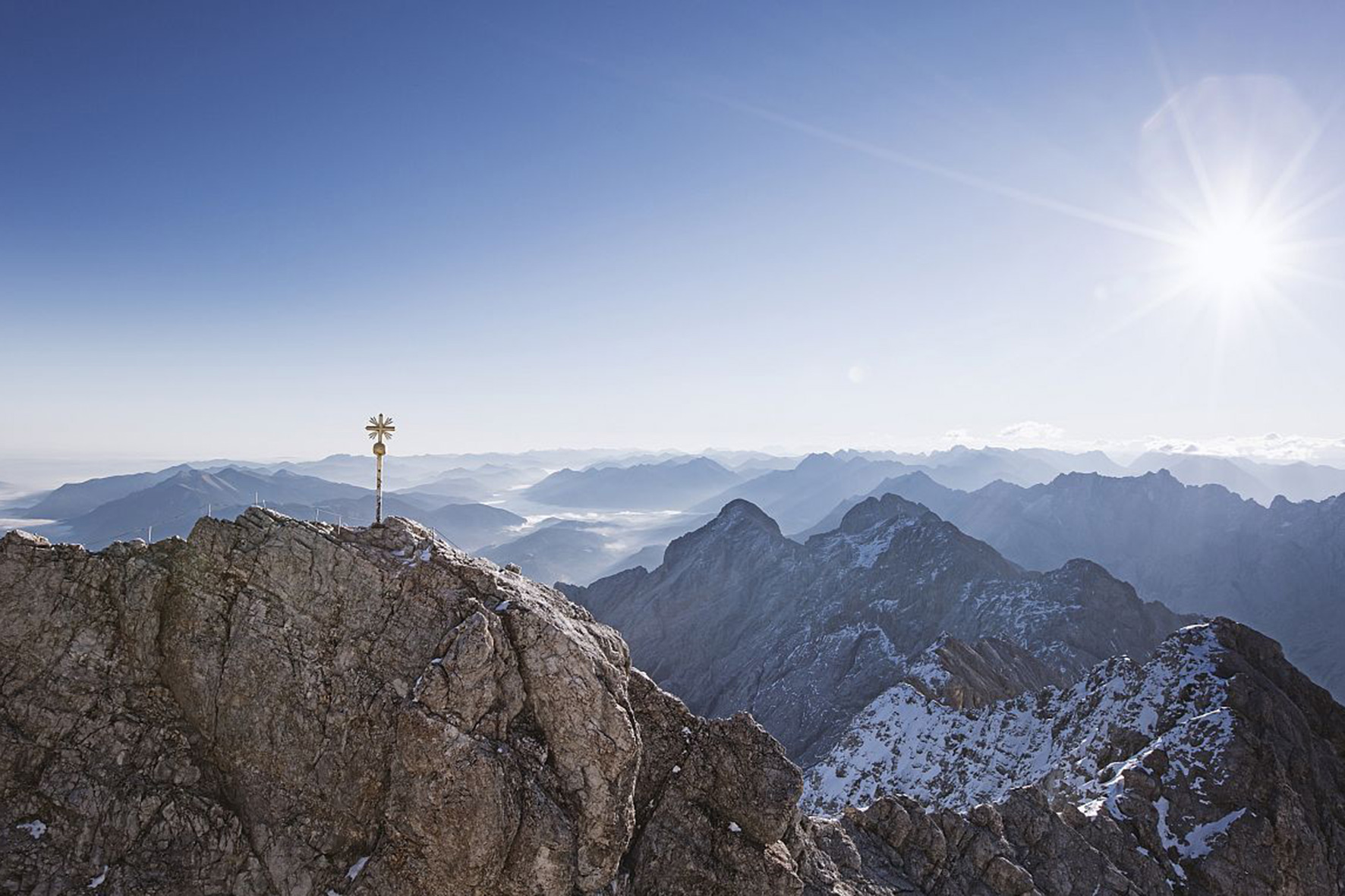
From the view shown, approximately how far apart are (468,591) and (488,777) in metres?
8.55

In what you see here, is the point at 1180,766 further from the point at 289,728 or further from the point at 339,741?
the point at 289,728

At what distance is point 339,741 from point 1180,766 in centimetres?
7009

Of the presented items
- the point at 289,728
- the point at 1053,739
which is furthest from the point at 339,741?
the point at 1053,739

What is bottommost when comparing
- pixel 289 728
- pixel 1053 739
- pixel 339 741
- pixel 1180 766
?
pixel 1053 739

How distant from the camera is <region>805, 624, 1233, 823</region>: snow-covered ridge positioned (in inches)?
2324

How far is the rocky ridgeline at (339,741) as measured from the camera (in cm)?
2441

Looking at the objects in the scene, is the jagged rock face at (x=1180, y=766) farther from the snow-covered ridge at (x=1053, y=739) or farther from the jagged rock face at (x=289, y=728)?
the jagged rock face at (x=289, y=728)

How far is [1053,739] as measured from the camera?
80.9 m

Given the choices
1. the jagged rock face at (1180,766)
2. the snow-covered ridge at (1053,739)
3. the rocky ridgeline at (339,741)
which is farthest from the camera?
the snow-covered ridge at (1053,739)

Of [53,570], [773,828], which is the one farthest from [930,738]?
[53,570]

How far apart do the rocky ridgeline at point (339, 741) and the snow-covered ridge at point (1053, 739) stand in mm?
46415

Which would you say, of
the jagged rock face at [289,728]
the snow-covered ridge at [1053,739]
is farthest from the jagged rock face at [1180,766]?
the jagged rock face at [289,728]

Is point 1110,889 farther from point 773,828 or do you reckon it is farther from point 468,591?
point 468,591

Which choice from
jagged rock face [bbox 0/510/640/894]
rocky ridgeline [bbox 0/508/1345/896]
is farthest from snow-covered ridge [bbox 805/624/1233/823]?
jagged rock face [bbox 0/510/640/894]
